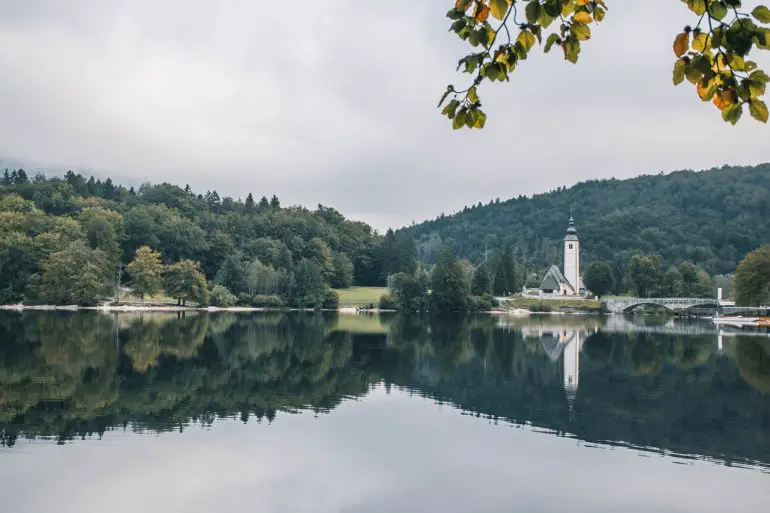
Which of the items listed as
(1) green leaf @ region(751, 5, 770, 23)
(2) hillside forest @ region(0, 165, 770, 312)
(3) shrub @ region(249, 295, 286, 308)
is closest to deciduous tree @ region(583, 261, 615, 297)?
(2) hillside forest @ region(0, 165, 770, 312)

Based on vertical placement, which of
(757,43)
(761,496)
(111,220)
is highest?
(111,220)

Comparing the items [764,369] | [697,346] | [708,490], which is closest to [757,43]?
[708,490]

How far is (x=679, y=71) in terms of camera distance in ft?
11.9

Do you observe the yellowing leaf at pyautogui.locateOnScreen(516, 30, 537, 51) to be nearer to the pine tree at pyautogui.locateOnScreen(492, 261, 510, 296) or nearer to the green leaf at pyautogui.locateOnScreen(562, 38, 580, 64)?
the green leaf at pyautogui.locateOnScreen(562, 38, 580, 64)

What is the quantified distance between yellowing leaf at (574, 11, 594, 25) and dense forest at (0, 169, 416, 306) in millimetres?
90731

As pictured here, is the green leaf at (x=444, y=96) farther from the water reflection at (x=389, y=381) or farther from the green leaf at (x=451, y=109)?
the water reflection at (x=389, y=381)

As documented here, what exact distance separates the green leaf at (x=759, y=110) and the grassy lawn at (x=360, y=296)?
340 ft

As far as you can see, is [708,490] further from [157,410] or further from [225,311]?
[225,311]

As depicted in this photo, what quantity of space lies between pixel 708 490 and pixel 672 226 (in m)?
166

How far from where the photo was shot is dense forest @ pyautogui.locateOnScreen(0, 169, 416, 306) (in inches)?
3519

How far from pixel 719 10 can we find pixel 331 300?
335 feet

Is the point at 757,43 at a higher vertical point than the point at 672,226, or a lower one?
lower

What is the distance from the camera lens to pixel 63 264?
85.2m

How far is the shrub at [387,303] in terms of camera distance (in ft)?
341
